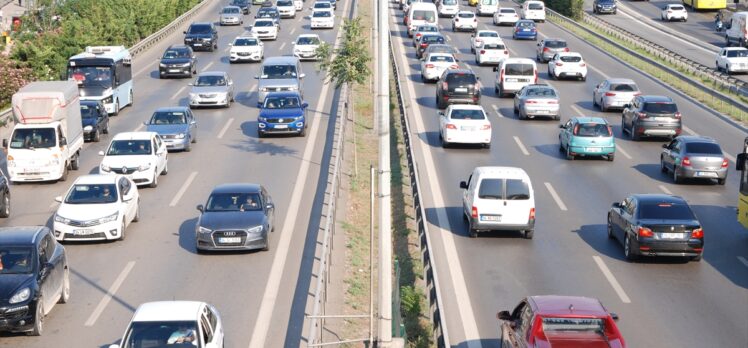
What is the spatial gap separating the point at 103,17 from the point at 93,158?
Result: 38749mm

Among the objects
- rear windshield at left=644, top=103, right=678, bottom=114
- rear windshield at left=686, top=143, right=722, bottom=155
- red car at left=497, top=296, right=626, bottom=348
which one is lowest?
rear windshield at left=644, top=103, right=678, bottom=114

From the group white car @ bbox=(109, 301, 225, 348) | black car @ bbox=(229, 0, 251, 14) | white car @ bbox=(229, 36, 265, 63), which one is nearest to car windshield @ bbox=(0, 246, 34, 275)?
white car @ bbox=(109, 301, 225, 348)

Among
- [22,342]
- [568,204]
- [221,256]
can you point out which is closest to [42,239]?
[22,342]

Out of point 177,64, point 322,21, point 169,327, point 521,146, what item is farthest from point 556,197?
point 322,21

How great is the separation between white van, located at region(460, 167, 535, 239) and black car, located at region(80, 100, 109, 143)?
62.9 ft

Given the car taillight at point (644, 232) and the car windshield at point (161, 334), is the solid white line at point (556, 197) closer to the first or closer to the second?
the car taillight at point (644, 232)

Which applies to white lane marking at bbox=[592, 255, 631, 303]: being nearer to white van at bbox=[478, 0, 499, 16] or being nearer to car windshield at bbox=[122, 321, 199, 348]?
car windshield at bbox=[122, 321, 199, 348]

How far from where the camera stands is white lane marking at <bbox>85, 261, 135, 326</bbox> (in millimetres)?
21703

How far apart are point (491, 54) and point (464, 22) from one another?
1605 centimetres

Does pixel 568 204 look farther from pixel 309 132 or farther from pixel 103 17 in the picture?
pixel 103 17

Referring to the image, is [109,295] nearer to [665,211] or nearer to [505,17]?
[665,211]

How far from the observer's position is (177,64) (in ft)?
193

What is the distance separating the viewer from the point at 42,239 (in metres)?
21.8

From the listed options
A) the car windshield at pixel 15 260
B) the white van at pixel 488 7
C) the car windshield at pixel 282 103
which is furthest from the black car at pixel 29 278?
the white van at pixel 488 7
